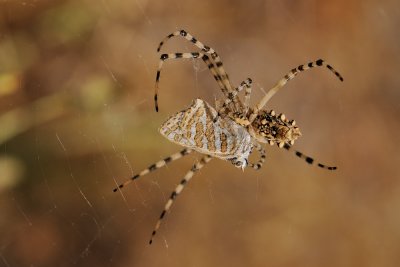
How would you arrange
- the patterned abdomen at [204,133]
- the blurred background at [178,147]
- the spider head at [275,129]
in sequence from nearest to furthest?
the patterned abdomen at [204,133], the spider head at [275,129], the blurred background at [178,147]

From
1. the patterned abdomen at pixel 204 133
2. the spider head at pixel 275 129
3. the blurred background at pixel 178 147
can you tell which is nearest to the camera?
the patterned abdomen at pixel 204 133

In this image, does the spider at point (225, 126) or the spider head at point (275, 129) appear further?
the spider head at point (275, 129)

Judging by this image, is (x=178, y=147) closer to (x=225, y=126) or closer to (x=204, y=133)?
(x=225, y=126)

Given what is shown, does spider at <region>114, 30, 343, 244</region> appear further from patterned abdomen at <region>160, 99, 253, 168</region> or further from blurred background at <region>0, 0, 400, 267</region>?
blurred background at <region>0, 0, 400, 267</region>

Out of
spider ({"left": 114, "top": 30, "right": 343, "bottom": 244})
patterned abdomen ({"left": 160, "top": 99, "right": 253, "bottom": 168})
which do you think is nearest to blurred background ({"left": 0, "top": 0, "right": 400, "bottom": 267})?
spider ({"left": 114, "top": 30, "right": 343, "bottom": 244})

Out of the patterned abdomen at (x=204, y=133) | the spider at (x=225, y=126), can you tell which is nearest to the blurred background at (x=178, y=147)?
the spider at (x=225, y=126)

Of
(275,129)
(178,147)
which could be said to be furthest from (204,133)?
(178,147)

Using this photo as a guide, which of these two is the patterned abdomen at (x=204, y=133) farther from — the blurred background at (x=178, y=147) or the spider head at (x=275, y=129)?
the blurred background at (x=178, y=147)
